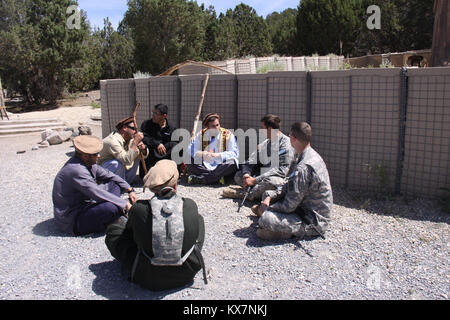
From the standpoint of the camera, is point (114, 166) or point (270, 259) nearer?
point (270, 259)

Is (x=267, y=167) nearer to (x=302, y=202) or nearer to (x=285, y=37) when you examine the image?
(x=302, y=202)

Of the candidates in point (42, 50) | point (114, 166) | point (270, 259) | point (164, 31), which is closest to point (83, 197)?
point (114, 166)

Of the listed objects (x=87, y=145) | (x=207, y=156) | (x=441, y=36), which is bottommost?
(x=207, y=156)

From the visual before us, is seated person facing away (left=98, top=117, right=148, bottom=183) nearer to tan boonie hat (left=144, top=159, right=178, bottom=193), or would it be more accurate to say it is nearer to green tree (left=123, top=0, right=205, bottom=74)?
tan boonie hat (left=144, top=159, right=178, bottom=193)

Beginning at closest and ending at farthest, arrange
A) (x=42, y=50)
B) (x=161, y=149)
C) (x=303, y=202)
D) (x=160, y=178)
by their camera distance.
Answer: (x=160, y=178) < (x=303, y=202) < (x=161, y=149) < (x=42, y=50)

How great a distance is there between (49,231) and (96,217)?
83 cm

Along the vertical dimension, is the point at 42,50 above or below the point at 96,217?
above

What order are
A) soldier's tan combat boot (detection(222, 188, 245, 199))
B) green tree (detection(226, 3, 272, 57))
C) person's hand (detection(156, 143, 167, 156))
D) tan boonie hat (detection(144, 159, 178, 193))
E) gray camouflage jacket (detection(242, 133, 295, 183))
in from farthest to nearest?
green tree (detection(226, 3, 272, 57)) < person's hand (detection(156, 143, 167, 156)) < soldier's tan combat boot (detection(222, 188, 245, 199)) < gray camouflage jacket (detection(242, 133, 295, 183)) < tan boonie hat (detection(144, 159, 178, 193))

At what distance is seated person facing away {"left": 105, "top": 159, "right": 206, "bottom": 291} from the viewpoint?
10.7ft

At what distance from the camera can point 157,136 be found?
7.19 metres

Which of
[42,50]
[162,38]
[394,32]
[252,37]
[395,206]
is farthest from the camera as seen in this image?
[252,37]

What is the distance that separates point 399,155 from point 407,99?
761mm

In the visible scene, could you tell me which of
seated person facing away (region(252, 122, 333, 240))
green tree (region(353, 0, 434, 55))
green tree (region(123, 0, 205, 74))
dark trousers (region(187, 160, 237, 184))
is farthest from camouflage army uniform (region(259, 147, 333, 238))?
green tree (region(353, 0, 434, 55))

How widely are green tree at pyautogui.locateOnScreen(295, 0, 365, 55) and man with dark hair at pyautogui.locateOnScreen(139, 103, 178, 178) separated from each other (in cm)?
2901
